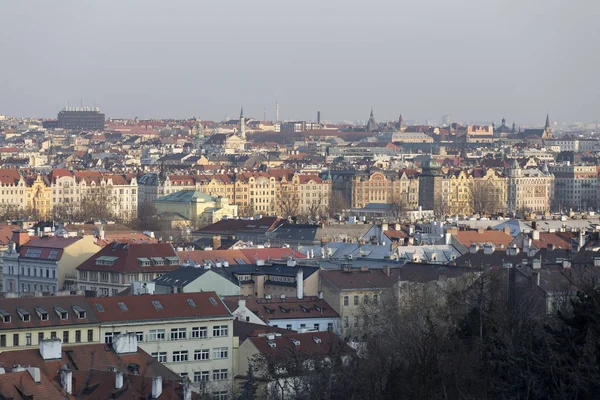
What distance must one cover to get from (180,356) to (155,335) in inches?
26.9

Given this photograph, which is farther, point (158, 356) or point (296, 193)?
point (296, 193)

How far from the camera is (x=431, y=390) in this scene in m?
25.6

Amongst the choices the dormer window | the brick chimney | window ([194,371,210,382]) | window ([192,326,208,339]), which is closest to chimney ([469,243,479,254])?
the brick chimney

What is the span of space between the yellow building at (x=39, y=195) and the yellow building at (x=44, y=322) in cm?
9022

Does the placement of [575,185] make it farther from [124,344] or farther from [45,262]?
[124,344]

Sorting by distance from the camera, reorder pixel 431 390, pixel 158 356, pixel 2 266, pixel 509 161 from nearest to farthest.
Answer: pixel 431 390
pixel 158 356
pixel 2 266
pixel 509 161

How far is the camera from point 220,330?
3916 centimetres

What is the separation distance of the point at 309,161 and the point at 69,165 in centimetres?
3032

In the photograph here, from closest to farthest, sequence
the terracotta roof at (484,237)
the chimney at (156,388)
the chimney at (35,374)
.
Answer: the chimney at (35,374), the chimney at (156,388), the terracotta roof at (484,237)

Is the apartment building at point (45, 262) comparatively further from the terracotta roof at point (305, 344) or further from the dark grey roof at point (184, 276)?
the terracotta roof at point (305, 344)

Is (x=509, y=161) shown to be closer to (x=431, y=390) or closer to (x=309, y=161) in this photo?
(x=309, y=161)

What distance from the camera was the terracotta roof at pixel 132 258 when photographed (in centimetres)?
5361

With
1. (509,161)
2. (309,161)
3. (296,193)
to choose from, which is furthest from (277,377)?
(309,161)

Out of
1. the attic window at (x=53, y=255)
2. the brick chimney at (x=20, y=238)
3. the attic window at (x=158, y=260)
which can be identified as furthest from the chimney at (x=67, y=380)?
the brick chimney at (x=20, y=238)
